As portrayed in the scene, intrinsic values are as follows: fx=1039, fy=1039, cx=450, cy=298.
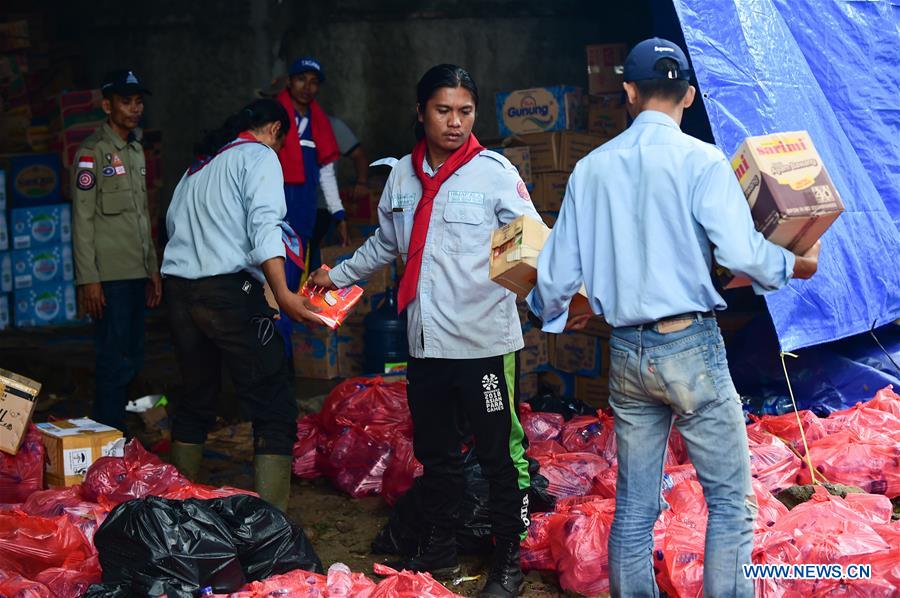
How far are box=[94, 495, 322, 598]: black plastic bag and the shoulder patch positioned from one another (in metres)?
2.34

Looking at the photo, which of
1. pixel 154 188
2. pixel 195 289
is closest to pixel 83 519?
pixel 195 289

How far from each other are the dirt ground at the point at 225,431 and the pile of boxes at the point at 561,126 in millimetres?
2042

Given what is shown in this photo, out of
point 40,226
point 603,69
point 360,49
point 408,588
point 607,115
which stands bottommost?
point 408,588

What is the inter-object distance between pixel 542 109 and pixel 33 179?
15.5 feet

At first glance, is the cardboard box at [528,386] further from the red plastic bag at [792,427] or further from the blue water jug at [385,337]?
Answer: the red plastic bag at [792,427]

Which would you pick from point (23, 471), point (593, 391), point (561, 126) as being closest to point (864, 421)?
point (593, 391)

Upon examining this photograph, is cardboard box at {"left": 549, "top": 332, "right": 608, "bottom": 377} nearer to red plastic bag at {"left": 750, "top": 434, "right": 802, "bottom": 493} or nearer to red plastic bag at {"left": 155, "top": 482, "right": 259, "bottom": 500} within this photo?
red plastic bag at {"left": 750, "top": 434, "right": 802, "bottom": 493}

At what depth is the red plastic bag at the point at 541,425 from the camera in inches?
213

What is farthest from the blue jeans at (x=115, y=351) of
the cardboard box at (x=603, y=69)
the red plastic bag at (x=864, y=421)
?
the red plastic bag at (x=864, y=421)

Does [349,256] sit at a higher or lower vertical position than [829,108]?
lower

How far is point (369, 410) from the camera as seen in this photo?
5.66 m

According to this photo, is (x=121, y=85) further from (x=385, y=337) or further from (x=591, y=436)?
(x=591, y=436)

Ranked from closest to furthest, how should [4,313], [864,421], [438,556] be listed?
[438,556] < [864,421] < [4,313]

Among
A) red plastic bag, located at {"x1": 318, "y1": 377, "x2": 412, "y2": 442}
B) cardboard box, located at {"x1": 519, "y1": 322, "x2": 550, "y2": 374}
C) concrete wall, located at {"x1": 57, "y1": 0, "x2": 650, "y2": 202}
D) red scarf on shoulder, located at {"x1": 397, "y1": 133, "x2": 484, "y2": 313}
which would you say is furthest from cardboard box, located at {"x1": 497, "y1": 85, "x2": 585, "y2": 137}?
red scarf on shoulder, located at {"x1": 397, "y1": 133, "x2": 484, "y2": 313}
